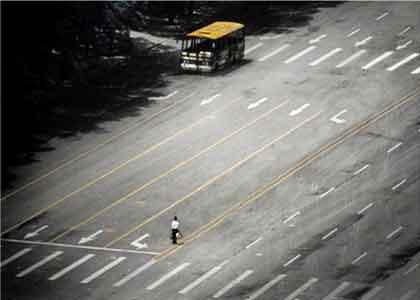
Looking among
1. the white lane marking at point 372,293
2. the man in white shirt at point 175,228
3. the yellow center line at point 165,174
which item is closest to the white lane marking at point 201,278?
the man in white shirt at point 175,228

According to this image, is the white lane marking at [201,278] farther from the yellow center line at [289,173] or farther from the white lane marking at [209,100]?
the white lane marking at [209,100]

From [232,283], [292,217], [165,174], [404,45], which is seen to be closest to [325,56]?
[404,45]

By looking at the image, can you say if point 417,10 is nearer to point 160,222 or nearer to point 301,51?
point 301,51

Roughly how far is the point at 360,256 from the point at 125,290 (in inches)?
499

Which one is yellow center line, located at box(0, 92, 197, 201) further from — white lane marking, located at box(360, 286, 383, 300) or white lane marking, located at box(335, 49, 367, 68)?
white lane marking, located at box(360, 286, 383, 300)

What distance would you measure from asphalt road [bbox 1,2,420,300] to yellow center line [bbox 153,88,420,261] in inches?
5.0

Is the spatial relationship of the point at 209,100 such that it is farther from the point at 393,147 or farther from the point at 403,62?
the point at 393,147

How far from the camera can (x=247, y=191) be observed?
90062 millimetres

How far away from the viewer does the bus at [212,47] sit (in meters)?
108

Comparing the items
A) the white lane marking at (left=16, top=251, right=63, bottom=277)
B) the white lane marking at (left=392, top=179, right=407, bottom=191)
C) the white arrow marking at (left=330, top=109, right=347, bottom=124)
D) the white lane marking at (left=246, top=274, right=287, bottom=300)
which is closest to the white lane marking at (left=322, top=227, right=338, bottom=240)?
the white lane marking at (left=246, top=274, right=287, bottom=300)

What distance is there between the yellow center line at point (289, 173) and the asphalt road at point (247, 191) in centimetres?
13

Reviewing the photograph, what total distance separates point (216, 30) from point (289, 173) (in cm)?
2112

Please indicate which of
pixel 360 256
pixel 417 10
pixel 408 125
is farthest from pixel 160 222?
pixel 417 10

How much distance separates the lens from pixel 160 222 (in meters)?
86.9
